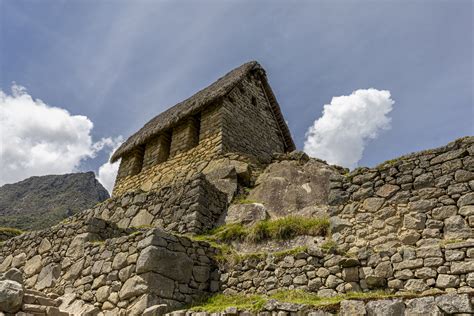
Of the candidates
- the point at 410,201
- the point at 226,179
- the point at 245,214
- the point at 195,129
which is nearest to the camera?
the point at 410,201

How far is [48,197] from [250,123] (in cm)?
4686

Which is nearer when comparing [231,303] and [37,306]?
[231,303]

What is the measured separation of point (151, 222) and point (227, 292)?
3.56 meters

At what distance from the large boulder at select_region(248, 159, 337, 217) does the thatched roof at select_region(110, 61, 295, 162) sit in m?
3.70

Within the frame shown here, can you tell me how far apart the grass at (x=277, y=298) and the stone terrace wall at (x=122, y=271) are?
0.49 m

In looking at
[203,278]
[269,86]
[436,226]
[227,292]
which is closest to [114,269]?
[203,278]

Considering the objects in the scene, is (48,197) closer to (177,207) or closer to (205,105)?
(205,105)

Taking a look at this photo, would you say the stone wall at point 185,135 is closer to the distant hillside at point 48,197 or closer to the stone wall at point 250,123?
the stone wall at point 250,123

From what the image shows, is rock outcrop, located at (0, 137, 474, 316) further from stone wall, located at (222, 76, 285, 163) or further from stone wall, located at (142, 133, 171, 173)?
stone wall, located at (142, 133, 171, 173)

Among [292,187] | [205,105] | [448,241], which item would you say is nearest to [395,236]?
[448,241]

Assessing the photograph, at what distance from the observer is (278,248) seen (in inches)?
282

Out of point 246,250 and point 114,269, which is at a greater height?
point 246,250

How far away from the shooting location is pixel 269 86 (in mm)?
15812

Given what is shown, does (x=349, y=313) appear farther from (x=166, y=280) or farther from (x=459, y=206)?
(x=166, y=280)
